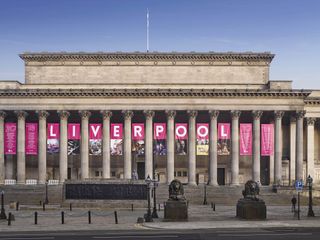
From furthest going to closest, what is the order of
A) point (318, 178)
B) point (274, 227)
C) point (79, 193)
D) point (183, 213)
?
point (318, 178) < point (79, 193) < point (183, 213) < point (274, 227)

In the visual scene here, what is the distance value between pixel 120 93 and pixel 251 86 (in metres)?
19.3

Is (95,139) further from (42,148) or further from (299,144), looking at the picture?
(299,144)

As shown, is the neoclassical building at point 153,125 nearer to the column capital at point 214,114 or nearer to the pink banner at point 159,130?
the column capital at point 214,114

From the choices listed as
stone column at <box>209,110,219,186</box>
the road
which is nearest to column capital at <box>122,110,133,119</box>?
stone column at <box>209,110,219,186</box>

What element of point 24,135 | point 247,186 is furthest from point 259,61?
point 247,186

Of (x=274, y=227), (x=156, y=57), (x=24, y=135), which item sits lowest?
(x=274, y=227)

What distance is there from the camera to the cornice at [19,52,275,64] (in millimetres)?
95688

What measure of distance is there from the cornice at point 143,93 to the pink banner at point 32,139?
173 inches

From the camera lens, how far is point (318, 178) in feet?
316

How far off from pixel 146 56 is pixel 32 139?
69.7 feet

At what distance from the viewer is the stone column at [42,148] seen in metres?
90.2

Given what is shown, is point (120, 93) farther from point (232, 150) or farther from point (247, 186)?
point (247, 186)

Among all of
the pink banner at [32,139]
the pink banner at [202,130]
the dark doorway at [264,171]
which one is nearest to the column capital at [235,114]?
the pink banner at [202,130]

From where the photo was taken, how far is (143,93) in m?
90.6
